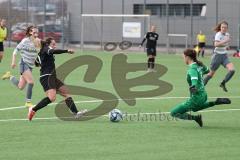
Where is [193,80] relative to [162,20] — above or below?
below

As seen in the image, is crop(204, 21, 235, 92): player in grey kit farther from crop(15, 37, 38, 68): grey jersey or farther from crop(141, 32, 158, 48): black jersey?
crop(141, 32, 158, 48): black jersey

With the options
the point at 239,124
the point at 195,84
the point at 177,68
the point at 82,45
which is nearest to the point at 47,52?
the point at 195,84

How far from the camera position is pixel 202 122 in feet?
46.2

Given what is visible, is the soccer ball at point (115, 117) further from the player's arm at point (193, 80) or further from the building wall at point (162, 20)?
the building wall at point (162, 20)

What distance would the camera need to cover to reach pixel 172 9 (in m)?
58.4

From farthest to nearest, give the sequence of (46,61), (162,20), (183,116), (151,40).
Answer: (162,20) → (151,40) → (46,61) → (183,116)

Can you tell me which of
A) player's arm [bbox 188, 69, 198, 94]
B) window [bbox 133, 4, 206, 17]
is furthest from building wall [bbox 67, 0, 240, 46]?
player's arm [bbox 188, 69, 198, 94]

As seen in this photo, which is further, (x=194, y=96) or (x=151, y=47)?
(x=151, y=47)

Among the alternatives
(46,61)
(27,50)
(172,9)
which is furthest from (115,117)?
(172,9)

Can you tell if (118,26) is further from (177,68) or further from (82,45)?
(177,68)

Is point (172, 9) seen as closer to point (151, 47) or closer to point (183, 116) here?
point (151, 47)

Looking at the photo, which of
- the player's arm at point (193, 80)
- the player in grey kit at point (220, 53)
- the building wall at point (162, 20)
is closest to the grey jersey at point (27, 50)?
the player's arm at point (193, 80)

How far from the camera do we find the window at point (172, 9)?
2229 inches

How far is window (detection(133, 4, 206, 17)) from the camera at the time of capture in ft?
186
